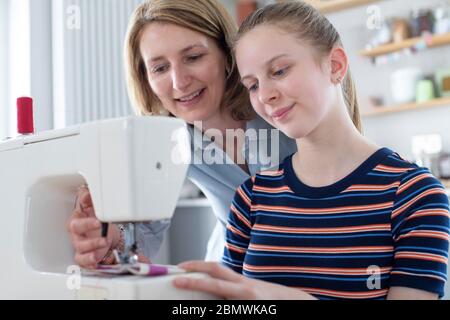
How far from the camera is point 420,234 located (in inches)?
31.7

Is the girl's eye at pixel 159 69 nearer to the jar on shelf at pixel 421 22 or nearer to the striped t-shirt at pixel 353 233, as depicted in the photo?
the striped t-shirt at pixel 353 233

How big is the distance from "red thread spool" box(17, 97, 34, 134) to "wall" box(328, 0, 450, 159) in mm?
2482

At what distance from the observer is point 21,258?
0.85m

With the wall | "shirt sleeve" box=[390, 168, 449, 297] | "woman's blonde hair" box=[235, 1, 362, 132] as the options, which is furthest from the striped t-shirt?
the wall

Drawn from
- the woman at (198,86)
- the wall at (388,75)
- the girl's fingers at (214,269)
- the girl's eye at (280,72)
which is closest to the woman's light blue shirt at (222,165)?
the woman at (198,86)

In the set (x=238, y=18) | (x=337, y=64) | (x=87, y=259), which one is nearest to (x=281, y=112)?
(x=337, y=64)

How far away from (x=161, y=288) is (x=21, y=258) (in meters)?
0.30

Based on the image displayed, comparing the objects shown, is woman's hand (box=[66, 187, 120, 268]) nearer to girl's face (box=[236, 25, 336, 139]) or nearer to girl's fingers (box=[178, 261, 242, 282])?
girl's fingers (box=[178, 261, 242, 282])

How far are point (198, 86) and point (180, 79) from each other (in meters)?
0.06

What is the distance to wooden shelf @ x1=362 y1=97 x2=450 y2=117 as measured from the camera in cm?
282

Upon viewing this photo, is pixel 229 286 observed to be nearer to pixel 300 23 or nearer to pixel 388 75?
pixel 300 23

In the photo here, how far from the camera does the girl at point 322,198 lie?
0.82 meters
